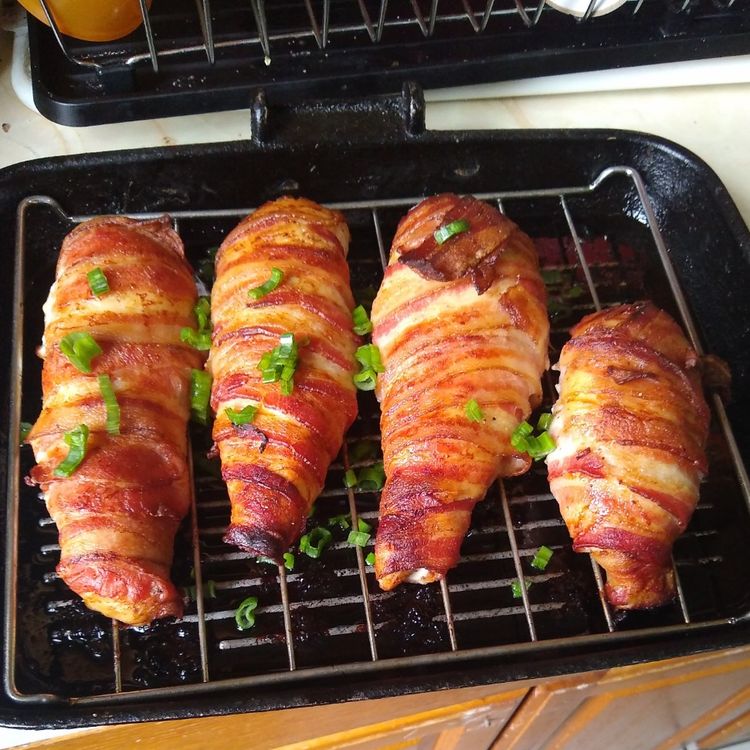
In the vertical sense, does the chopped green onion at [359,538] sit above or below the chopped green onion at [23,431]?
below

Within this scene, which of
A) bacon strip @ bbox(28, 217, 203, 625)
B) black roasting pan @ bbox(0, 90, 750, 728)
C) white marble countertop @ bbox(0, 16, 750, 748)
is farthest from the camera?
white marble countertop @ bbox(0, 16, 750, 748)

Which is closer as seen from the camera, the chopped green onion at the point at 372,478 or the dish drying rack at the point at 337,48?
the chopped green onion at the point at 372,478

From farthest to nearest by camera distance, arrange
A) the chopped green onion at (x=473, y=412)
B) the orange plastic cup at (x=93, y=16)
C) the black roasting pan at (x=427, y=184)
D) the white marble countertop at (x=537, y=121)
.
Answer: the white marble countertop at (x=537, y=121) → the orange plastic cup at (x=93, y=16) → the black roasting pan at (x=427, y=184) → the chopped green onion at (x=473, y=412)

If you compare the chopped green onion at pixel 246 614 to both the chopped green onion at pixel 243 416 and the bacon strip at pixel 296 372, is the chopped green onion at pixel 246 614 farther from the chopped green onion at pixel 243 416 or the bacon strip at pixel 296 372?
the chopped green onion at pixel 243 416

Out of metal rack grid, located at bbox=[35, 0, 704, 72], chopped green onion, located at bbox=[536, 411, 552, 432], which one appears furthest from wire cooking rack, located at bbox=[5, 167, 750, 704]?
metal rack grid, located at bbox=[35, 0, 704, 72]

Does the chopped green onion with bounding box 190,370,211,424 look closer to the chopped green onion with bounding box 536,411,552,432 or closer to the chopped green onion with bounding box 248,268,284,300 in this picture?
the chopped green onion with bounding box 248,268,284,300

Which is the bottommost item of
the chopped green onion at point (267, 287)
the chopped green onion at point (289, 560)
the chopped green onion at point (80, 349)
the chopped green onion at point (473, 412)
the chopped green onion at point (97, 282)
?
the chopped green onion at point (289, 560)

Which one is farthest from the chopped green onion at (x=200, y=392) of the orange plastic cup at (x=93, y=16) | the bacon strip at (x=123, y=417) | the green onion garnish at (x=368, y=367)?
the orange plastic cup at (x=93, y=16)

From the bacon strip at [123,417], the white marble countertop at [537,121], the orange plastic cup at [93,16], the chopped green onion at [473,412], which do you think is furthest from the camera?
the white marble countertop at [537,121]
